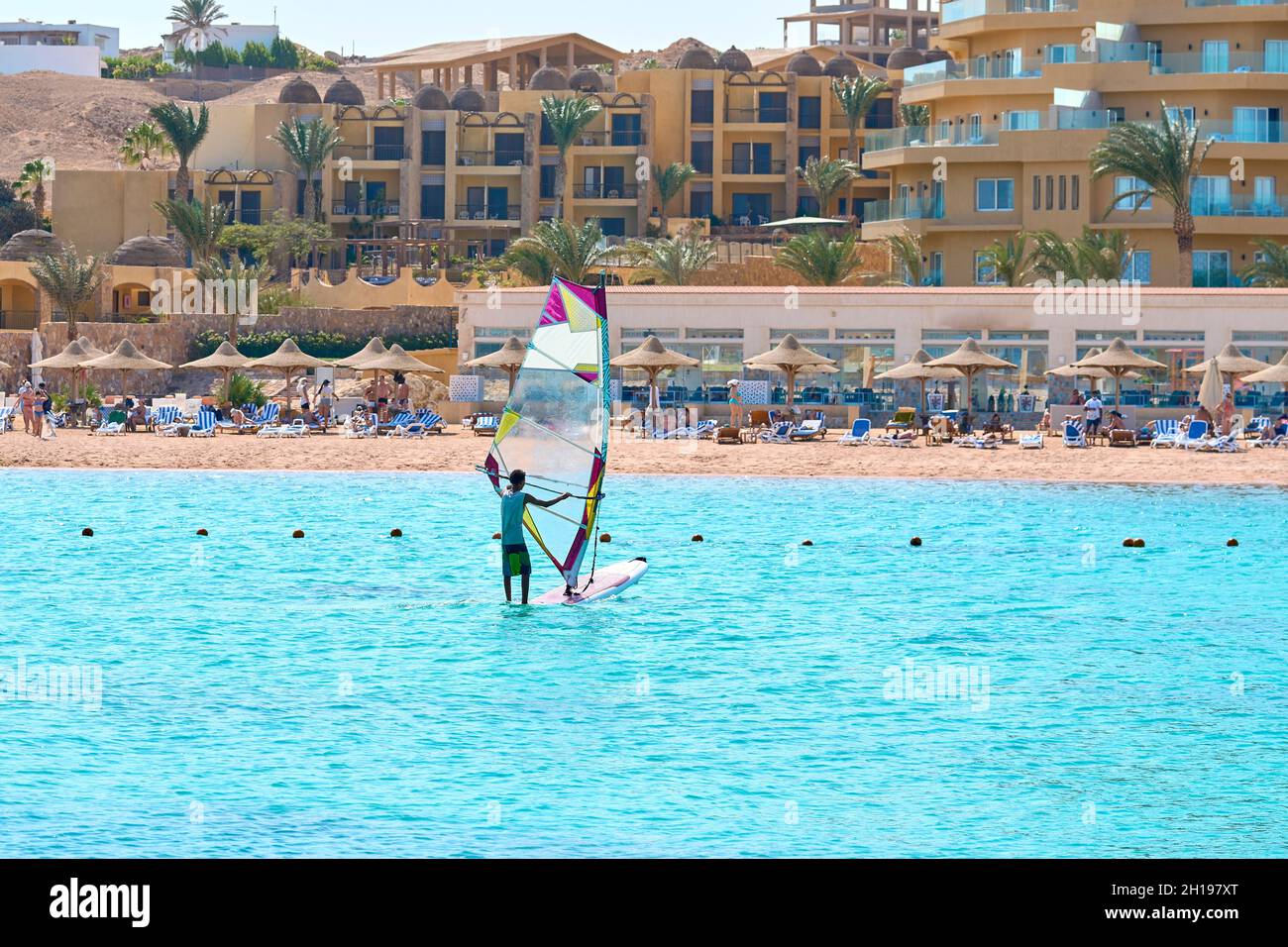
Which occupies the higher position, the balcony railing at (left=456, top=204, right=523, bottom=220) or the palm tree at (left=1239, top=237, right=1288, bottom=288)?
the balcony railing at (left=456, top=204, right=523, bottom=220)

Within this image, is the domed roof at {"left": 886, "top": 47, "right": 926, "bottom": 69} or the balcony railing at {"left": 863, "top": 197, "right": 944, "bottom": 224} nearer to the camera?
the balcony railing at {"left": 863, "top": 197, "right": 944, "bottom": 224}

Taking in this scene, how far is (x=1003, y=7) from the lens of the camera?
201ft

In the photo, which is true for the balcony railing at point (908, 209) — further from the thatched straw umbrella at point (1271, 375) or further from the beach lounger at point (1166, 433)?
the thatched straw umbrella at point (1271, 375)

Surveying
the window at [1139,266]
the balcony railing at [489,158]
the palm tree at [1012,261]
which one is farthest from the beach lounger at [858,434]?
the balcony railing at [489,158]

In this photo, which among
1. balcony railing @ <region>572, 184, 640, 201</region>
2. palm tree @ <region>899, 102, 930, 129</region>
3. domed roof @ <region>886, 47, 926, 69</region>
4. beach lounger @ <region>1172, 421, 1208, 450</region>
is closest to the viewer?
beach lounger @ <region>1172, 421, 1208, 450</region>

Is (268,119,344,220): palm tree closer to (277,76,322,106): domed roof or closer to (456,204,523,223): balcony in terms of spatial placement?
(277,76,322,106): domed roof

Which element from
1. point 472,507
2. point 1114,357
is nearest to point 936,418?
point 1114,357

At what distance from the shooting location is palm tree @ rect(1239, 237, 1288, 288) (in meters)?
54.4

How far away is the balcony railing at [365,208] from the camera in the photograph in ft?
269

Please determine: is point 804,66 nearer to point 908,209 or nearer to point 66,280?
point 908,209

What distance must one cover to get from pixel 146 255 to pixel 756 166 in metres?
29.2

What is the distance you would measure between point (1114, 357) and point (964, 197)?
912 inches

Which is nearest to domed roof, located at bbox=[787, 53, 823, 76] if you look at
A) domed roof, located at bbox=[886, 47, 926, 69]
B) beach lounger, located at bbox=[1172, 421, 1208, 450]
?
domed roof, located at bbox=[886, 47, 926, 69]

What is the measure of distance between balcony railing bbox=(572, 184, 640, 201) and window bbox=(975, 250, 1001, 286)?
24.6 meters
